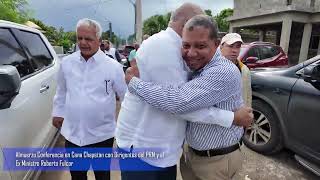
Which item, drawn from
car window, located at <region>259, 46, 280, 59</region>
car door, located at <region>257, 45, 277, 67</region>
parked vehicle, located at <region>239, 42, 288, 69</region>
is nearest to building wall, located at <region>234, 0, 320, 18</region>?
car window, located at <region>259, 46, 280, 59</region>

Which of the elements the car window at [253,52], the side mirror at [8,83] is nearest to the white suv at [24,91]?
the side mirror at [8,83]

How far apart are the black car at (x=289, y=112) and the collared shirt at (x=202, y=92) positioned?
1.94m

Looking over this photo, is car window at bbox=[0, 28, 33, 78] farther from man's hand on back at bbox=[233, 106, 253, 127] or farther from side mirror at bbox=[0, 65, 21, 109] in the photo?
man's hand on back at bbox=[233, 106, 253, 127]

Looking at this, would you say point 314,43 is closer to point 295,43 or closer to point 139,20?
point 295,43

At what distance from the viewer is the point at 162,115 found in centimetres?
162

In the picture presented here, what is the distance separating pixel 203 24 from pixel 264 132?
9.60 ft

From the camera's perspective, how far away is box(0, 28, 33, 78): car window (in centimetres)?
250

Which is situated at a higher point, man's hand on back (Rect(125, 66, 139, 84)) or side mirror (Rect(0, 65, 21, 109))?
man's hand on back (Rect(125, 66, 139, 84))

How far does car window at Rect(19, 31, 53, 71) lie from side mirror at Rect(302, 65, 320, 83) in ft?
9.55

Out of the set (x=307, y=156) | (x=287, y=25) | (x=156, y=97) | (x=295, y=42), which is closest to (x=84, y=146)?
(x=156, y=97)

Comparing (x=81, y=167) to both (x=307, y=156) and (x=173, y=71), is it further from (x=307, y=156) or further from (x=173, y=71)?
(x=307, y=156)

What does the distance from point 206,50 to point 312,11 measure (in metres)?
19.1

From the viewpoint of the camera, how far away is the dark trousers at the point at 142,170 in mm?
1755

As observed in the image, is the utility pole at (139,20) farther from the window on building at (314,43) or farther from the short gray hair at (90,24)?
the window on building at (314,43)
